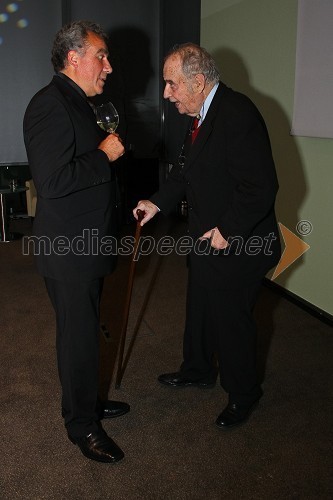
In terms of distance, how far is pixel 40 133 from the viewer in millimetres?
1689

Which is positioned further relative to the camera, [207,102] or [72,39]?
[207,102]

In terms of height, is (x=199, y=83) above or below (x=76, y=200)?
above

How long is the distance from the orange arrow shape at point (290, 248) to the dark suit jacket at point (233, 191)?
5.14ft

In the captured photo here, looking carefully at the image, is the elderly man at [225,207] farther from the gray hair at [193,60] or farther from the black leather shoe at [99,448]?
the black leather shoe at [99,448]

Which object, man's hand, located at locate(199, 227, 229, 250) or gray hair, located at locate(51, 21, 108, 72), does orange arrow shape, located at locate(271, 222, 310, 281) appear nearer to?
man's hand, located at locate(199, 227, 229, 250)

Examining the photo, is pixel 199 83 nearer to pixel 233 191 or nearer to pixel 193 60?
pixel 193 60

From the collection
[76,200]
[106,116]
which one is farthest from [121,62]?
[76,200]

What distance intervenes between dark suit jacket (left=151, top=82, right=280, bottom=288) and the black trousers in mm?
77

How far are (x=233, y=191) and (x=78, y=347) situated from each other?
843mm

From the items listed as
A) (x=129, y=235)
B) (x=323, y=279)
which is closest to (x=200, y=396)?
(x=323, y=279)

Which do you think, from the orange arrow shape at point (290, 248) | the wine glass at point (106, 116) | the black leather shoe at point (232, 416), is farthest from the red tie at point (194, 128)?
the orange arrow shape at point (290, 248)

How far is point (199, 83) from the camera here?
1936 mm

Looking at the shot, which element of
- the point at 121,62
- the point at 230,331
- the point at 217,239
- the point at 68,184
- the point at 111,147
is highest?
the point at 121,62

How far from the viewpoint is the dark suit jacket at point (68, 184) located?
169 centimetres
